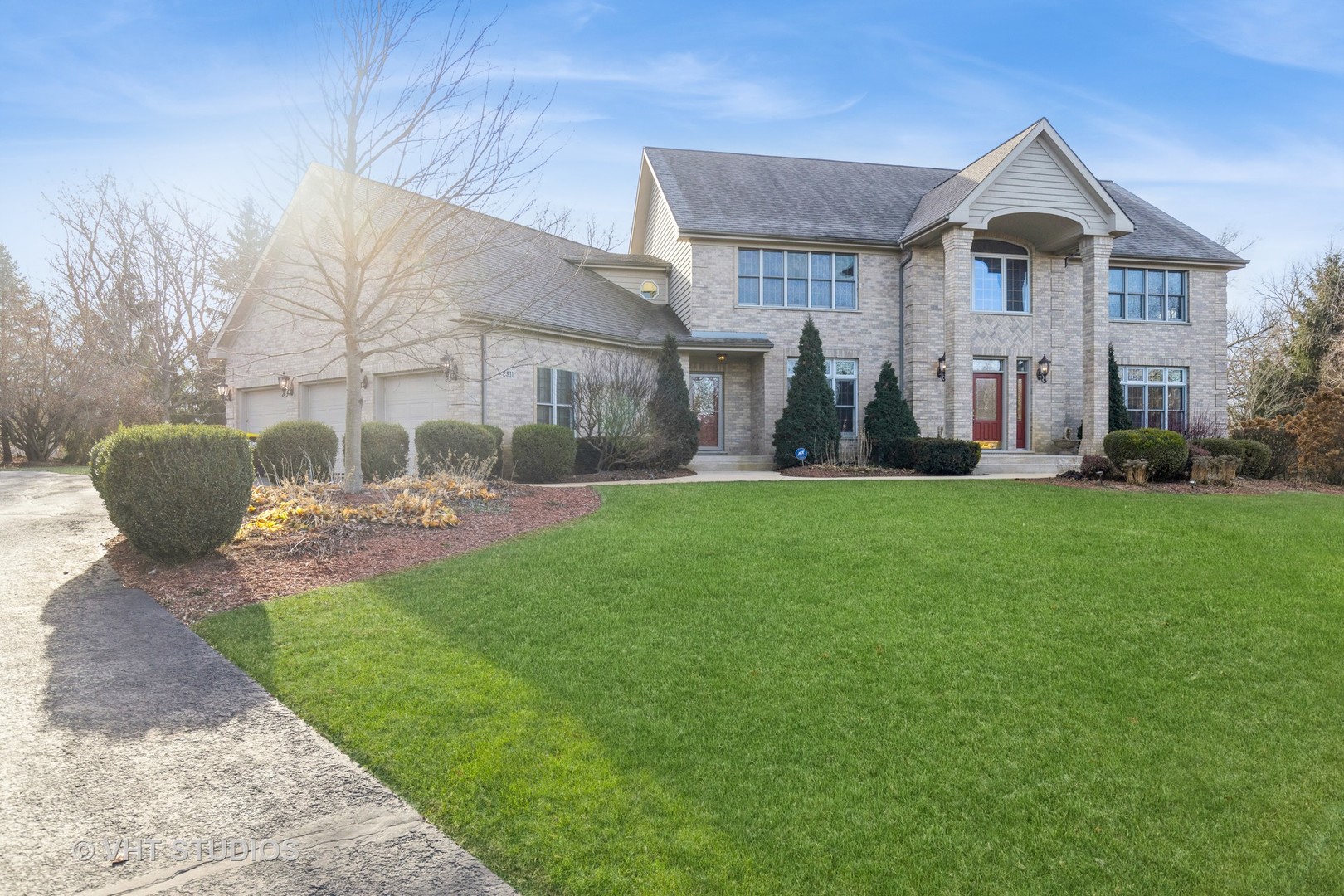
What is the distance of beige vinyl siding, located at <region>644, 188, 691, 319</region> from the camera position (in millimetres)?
19781

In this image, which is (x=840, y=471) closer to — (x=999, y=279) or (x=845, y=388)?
(x=845, y=388)

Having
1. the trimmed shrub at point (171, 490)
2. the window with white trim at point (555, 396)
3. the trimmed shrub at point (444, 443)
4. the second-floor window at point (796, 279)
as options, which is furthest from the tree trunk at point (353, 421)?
the second-floor window at point (796, 279)

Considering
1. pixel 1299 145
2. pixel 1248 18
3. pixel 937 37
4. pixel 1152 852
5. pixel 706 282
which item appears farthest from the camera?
pixel 1299 145

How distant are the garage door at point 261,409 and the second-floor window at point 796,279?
12253 mm

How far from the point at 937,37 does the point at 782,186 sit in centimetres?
898

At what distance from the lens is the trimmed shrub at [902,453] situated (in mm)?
17062

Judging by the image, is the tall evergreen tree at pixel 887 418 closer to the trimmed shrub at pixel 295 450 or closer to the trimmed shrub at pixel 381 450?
the trimmed shrub at pixel 381 450

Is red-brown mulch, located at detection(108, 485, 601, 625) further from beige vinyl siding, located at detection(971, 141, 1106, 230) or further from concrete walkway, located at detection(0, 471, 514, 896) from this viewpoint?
beige vinyl siding, located at detection(971, 141, 1106, 230)

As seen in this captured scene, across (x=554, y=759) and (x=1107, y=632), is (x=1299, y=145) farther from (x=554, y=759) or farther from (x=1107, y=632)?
(x=554, y=759)

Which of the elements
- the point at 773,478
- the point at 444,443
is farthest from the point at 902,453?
the point at 444,443

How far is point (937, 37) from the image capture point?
1266 cm

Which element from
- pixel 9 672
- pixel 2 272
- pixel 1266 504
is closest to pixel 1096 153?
pixel 1266 504

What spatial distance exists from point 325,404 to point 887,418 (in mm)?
13857

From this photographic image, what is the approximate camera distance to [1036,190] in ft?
59.3
